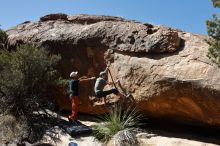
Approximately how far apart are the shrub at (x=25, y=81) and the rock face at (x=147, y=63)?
1.46 metres

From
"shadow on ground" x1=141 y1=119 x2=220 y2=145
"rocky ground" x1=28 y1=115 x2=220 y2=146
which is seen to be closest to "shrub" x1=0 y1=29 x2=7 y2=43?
"rocky ground" x1=28 y1=115 x2=220 y2=146

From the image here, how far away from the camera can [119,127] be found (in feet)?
50.2

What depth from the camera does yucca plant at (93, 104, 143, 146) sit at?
14.7 m

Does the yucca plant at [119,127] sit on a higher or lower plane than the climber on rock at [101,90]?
lower

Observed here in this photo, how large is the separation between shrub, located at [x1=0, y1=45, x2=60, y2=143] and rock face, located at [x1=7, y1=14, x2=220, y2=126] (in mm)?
1462

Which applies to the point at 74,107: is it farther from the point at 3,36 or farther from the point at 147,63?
the point at 3,36

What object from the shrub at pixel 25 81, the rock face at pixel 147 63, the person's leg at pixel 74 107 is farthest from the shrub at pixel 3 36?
the person's leg at pixel 74 107

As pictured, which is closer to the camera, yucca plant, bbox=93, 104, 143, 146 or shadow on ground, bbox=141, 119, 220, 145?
yucca plant, bbox=93, 104, 143, 146

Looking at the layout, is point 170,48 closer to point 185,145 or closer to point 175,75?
point 175,75

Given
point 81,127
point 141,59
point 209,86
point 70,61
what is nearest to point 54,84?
point 70,61

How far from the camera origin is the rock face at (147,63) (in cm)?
1545

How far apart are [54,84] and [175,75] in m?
5.38

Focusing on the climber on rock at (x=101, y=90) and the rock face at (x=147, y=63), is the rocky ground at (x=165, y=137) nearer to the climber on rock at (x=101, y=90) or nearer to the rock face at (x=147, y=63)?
the rock face at (x=147, y=63)

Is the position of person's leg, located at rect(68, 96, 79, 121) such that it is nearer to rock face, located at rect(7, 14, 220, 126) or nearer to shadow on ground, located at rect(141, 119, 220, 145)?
rock face, located at rect(7, 14, 220, 126)
